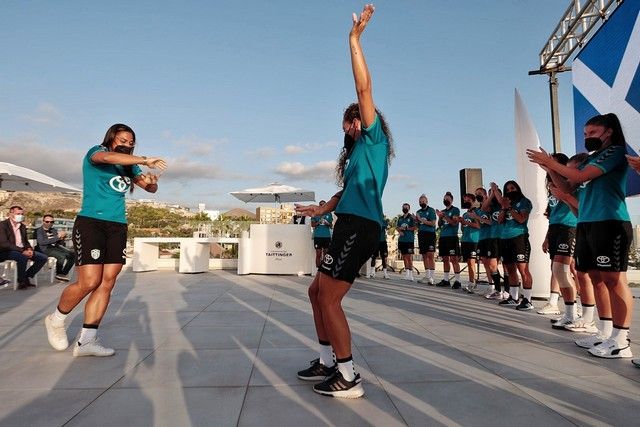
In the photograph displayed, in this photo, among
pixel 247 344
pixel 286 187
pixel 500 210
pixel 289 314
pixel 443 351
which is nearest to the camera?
pixel 443 351

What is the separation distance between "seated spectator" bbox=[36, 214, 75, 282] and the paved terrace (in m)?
3.99

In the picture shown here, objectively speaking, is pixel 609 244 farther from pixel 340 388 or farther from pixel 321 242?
pixel 321 242

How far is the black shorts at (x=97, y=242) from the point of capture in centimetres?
306

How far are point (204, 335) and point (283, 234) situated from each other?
273 inches

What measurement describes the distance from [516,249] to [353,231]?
14.1 feet

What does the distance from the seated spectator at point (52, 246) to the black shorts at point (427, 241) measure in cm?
804

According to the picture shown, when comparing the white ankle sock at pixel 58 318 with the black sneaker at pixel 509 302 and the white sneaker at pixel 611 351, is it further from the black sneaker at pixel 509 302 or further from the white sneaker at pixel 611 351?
the black sneaker at pixel 509 302

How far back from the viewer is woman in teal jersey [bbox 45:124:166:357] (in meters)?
3.02

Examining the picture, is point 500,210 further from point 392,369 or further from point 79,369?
point 79,369

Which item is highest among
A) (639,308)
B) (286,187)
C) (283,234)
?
(286,187)

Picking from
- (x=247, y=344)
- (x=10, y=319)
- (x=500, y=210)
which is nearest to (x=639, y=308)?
(x=500, y=210)

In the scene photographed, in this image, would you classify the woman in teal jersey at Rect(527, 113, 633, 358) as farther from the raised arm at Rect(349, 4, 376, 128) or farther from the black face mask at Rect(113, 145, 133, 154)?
the black face mask at Rect(113, 145, 133, 154)

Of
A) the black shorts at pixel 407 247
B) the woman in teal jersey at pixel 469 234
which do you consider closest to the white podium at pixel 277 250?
the black shorts at pixel 407 247

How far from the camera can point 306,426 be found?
1801mm
